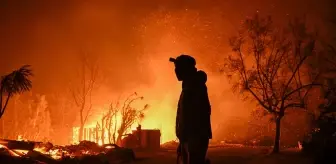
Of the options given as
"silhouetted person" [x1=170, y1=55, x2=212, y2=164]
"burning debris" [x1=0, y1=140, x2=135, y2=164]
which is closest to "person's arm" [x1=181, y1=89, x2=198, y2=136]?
A: "silhouetted person" [x1=170, y1=55, x2=212, y2=164]

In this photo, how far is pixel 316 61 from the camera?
30.6 metres

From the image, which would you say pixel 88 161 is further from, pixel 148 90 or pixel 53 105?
pixel 53 105

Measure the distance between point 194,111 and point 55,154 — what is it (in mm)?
16405

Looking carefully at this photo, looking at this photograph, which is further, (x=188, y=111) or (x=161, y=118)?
(x=161, y=118)

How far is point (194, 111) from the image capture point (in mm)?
5691

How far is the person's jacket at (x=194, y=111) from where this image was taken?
5629 millimetres

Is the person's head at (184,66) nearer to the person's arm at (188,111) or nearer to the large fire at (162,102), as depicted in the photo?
the person's arm at (188,111)

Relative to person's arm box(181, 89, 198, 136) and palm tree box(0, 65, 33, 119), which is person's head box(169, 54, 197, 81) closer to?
person's arm box(181, 89, 198, 136)

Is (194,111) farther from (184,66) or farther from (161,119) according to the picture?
(161,119)

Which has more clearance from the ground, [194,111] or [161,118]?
[161,118]

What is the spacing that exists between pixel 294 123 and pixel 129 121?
17035 mm

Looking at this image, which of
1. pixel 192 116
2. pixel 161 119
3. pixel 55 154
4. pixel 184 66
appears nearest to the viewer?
pixel 192 116

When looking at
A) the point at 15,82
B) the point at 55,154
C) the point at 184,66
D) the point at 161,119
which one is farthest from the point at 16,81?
the point at 161,119

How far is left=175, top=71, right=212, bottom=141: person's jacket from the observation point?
563 centimetres
